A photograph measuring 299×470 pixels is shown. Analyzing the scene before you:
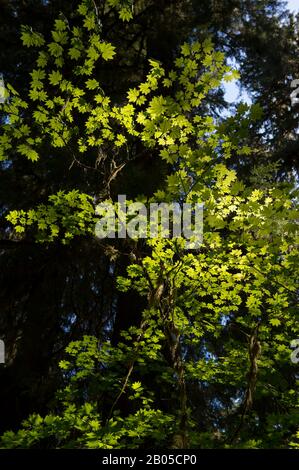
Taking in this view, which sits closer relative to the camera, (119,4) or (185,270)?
(119,4)

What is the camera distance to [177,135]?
324 centimetres

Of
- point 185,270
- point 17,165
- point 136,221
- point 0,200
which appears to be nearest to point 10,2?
point 17,165

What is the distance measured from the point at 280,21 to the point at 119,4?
5742mm

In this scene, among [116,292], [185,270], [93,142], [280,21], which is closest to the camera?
[93,142]

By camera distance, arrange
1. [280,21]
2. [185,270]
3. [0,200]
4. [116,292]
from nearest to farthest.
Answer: [185,270], [0,200], [116,292], [280,21]

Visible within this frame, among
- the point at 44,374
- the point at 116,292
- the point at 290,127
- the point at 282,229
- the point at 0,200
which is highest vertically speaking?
the point at 290,127

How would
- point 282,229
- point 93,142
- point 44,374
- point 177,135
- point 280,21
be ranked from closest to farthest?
point 177,135
point 282,229
point 93,142
point 44,374
point 280,21

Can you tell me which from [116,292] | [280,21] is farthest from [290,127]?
[116,292]

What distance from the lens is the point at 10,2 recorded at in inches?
256

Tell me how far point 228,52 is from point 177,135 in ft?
21.0

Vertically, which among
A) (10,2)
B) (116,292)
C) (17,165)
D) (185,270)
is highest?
(10,2)

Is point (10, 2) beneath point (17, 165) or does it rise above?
above

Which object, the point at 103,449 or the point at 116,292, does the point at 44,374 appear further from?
the point at 103,449

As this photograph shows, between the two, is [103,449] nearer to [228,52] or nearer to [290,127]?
[290,127]
